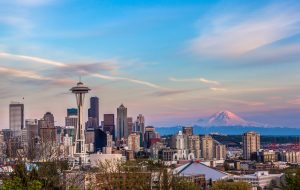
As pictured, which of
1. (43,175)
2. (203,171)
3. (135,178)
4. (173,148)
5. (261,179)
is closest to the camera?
(43,175)

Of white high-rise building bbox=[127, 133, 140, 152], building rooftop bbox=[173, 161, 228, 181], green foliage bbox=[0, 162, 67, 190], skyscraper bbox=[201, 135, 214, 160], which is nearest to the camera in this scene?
green foliage bbox=[0, 162, 67, 190]

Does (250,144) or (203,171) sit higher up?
(250,144)

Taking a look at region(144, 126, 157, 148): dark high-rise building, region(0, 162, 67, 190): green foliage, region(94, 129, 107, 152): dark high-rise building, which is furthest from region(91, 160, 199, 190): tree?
region(144, 126, 157, 148): dark high-rise building

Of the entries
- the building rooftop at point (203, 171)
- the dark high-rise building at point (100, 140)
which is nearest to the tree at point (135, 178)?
the building rooftop at point (203, 171)

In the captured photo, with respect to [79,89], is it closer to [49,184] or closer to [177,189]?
[177,189]

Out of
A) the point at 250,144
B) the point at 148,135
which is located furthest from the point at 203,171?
the point at 148,135

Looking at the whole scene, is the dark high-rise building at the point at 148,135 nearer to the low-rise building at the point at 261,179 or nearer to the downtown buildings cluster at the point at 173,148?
the downtown buildings cluster at the point at 173,148

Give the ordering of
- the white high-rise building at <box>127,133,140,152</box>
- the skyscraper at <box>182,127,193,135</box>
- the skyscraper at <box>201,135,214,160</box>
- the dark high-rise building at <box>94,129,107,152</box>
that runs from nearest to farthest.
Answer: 1. the skyscraper at <box>201,135,214,160</box>
2. the dark high-rise building at <box>94,129,107,152</box>
3. the white high-rise building at <box>127,133,140,152</box>
4. the skyscraper at <box>182,127,193,135</box>

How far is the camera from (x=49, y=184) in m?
17.4

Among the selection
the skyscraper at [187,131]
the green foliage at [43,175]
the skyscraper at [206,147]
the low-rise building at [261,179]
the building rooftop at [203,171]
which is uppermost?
the skyscraper at [187,131]

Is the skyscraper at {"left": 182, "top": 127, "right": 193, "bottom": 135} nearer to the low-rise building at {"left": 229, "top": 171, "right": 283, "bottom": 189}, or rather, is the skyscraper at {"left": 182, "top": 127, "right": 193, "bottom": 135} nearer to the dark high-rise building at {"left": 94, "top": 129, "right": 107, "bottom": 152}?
the dark high-rise building at {"left": 94, "top": 129, "right": 107, "bottom": 152}

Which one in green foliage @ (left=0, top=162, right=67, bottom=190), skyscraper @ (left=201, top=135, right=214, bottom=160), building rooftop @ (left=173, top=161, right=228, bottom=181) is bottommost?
building rooftop @ (left=173, top=161, right=228, bottom=181)

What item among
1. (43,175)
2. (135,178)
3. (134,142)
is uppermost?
(134,142)

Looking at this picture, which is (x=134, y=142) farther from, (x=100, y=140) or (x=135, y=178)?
(x=135, y=178)
